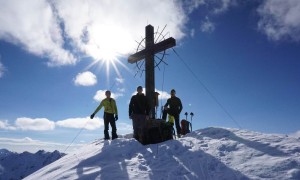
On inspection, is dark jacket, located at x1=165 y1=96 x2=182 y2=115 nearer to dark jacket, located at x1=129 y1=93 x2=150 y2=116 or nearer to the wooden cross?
the wooden cross

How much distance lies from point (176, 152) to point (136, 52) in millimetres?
6722

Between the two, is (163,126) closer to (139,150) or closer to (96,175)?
(139,150)

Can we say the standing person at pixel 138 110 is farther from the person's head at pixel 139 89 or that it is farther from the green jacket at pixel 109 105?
the green jacket at pixel 109 105

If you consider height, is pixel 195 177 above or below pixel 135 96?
below

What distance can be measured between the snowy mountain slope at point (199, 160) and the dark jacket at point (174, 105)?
137 inches

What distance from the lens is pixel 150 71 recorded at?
44.9 feet

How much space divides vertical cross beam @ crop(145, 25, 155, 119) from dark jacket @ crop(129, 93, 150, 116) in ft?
2.09

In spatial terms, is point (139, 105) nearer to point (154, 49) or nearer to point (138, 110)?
point (138, 110)

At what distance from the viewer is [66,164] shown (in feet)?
32.6

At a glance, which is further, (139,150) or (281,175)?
(139,150)

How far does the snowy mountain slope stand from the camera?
24.1ft

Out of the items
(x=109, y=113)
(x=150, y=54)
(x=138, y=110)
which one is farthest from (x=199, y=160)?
A: (x=150, y=54)

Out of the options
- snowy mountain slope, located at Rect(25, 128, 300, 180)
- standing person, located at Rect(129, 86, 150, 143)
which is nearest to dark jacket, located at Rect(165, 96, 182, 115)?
standing person, located at Rect(129, 86, 150, 143)

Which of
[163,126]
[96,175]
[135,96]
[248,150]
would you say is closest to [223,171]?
[248,150]
